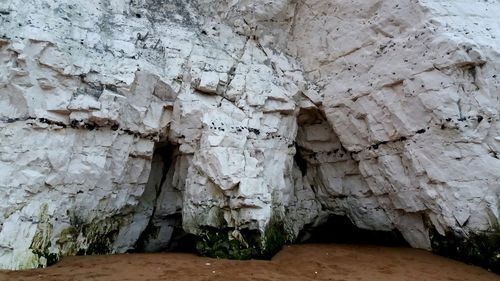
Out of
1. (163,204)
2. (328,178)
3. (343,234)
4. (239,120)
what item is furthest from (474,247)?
(163,204)

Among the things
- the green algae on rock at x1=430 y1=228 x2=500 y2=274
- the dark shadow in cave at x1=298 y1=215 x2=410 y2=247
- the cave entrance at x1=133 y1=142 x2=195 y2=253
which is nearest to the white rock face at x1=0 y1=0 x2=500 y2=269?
the cave entrance at x1=133 y1=142 x2=195 y2=253

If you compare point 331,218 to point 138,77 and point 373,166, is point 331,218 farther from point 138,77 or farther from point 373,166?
point 138,77

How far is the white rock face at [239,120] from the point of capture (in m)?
5.83

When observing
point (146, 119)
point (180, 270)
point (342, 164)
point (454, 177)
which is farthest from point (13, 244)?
point (454, 177)

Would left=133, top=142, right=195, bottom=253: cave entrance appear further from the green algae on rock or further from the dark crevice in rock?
the green algae on rock

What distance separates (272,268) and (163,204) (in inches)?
108

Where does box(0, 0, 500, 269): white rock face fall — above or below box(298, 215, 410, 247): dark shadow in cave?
above

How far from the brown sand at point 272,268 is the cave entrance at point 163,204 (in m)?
1.39

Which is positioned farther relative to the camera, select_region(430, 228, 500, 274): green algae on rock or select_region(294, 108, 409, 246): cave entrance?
select_region(294, 108, 409, 246): cave entrance

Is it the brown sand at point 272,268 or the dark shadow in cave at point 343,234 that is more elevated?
the dark shadow in cave at point 343,234

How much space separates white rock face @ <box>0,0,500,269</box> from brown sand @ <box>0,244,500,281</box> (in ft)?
1.64

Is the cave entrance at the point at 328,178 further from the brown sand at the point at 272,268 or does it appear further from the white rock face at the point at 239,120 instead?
the brown sand at the point at 272,268

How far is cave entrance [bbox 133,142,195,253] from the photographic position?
754 cm

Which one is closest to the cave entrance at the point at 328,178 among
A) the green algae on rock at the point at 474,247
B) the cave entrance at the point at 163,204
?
the green algae on rock at the point at 474,247
